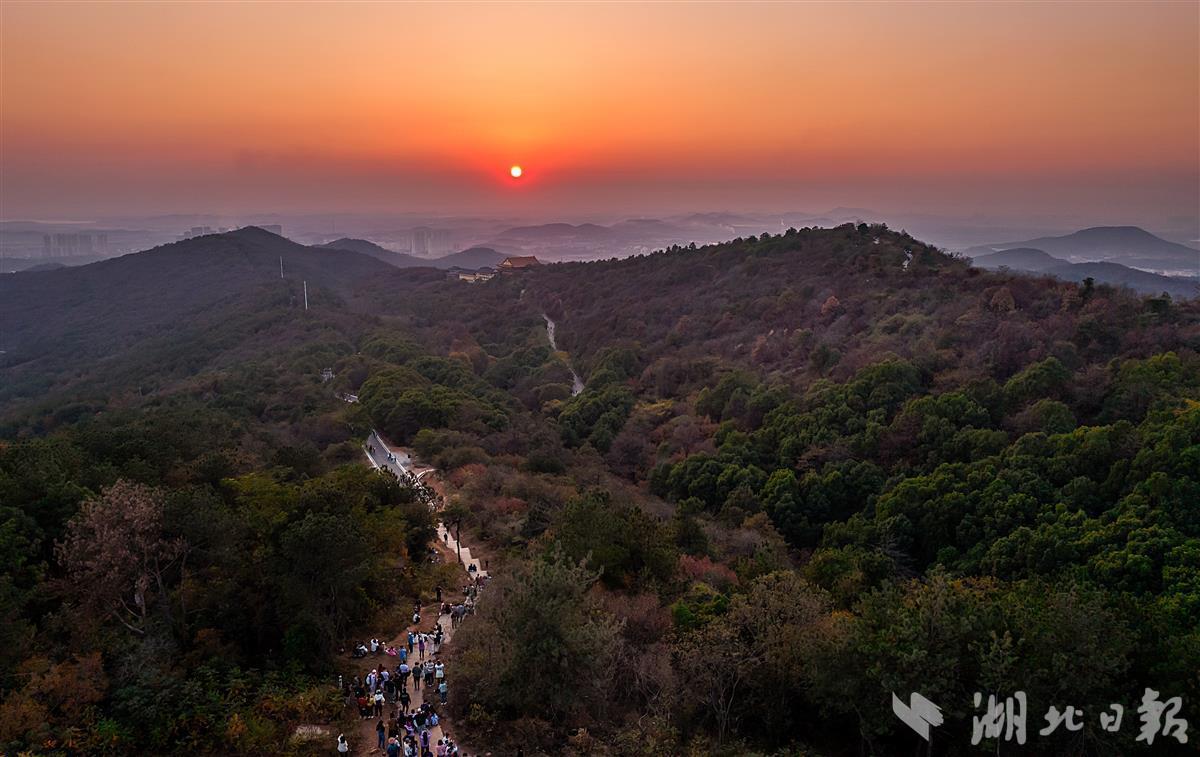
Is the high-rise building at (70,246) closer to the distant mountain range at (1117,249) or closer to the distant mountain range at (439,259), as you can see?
the distant mountain range at (439,259)

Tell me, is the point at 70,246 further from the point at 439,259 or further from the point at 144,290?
the point at 144,290

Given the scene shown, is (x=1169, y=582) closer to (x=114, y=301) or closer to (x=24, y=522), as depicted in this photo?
(x=24, y=522)

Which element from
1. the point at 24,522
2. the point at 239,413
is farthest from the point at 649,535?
the point at 239,413

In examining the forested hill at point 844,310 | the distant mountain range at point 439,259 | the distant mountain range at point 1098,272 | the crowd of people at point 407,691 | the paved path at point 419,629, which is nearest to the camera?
the crowd of people at point 407,691

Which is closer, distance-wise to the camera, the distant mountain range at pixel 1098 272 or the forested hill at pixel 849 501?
the forested hill at pixel 849 501

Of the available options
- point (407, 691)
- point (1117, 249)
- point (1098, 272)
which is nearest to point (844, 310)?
point (407, 691)

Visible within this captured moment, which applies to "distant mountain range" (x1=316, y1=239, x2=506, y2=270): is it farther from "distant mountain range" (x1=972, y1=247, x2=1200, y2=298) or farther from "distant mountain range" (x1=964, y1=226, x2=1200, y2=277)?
"distant mountain range" (x1=964, y1=226, x2=1200, y2=277)

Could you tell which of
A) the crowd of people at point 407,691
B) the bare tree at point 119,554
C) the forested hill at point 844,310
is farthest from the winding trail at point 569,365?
the bare tree at point 119,554
